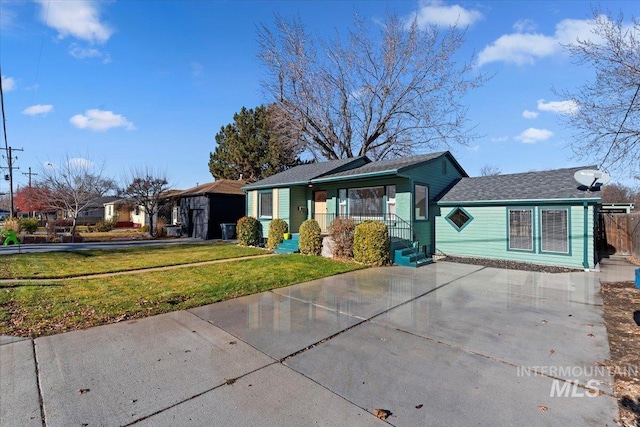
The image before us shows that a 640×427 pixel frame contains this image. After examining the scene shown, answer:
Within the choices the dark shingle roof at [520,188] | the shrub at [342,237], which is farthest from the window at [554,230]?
the shrub at [342,237]

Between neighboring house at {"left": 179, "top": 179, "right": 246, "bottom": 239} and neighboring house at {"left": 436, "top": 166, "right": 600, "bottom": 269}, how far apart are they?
12.8 metres

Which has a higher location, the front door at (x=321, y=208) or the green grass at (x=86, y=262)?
the front door at (x=321, y=208)

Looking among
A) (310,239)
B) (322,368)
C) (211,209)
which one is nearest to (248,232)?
(310,239)

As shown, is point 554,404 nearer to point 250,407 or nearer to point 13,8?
point 250,407

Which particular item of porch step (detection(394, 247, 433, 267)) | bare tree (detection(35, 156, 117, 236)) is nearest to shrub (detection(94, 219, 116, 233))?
bare tree (detection(35, 156, 117, 236))

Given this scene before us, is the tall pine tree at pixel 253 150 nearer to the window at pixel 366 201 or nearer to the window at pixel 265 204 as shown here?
the window at pixel 265 204

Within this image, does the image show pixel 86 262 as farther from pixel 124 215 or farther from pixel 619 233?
pixel 124 215

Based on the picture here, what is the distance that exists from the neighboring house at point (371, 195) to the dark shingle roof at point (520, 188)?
0.83 m

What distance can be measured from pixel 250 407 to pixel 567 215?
10680 mm

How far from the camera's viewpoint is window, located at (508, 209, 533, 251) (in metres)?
9.92

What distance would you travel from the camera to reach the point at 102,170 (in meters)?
22.4

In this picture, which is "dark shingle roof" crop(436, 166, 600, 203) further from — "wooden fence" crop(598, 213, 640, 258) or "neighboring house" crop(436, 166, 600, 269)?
"wooden fence" crop(598, 213, 640, 258)

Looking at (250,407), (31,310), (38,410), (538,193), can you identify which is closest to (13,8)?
(31,310)

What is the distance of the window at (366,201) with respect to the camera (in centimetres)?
1204
